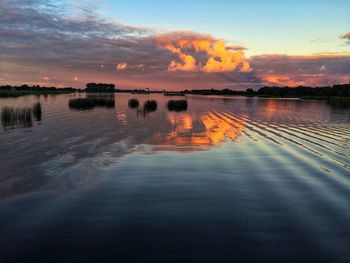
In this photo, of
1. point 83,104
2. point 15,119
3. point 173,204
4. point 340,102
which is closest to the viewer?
point 173,204

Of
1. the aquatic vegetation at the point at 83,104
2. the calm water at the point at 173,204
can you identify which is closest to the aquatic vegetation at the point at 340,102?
the aquatic vegetation at the point at 83,104

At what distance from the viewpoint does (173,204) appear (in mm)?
10812

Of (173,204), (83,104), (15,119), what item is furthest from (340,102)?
(173,204)

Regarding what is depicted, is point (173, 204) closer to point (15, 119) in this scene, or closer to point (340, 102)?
point (15, 119)

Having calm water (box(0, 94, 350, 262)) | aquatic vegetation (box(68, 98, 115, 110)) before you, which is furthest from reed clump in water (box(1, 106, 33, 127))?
aquatic vegetation (box(68, 98, 115, 110))

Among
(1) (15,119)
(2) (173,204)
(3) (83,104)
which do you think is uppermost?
(3) (83,104)

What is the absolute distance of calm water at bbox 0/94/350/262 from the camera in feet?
25.1

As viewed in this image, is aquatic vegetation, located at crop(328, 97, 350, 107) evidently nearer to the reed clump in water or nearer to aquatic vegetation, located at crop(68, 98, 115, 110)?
aquatic vegetation, located at crop(68, 98, 115, 110)

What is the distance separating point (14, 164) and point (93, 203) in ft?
27.4

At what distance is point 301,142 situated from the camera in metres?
25.1

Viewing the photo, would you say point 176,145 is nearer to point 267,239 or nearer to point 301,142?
point 301,142

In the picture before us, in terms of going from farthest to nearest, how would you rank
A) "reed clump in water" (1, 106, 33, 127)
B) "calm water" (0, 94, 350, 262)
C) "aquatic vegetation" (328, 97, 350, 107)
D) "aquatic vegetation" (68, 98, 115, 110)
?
1. "aquatic vegetation" (328, 97, 350, 107)
2. "aquatic vegetation" (68, 98, 115, 110)
3. "reed clump in water" (1, 106, 33, 127)
4. "calm water" (0, 94, 350, 262)

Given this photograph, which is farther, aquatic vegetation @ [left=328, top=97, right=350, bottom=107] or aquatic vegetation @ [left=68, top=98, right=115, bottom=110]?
aquatic vegetation @ [left=328, top=97, right=350, bottom=107]

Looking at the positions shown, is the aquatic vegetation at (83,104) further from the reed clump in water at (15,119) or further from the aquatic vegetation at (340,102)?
the aquatic vegetation at (340,102)
